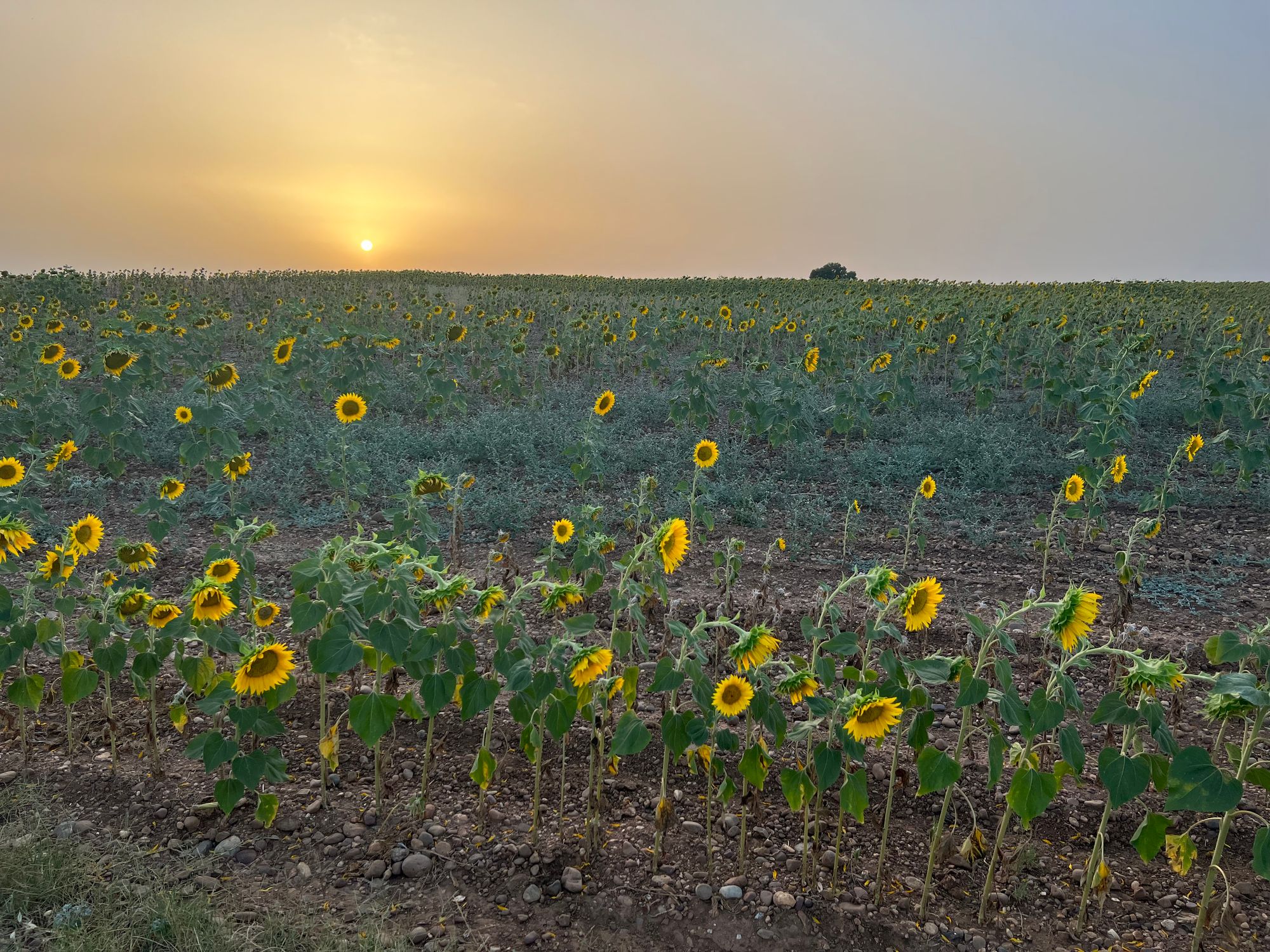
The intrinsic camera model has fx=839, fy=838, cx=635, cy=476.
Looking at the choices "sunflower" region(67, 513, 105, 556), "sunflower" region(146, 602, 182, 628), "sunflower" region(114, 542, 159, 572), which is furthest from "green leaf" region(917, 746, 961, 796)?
"sunflower" region(67, 513, 105, 556)

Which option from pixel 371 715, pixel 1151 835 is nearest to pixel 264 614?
pixel 371 715

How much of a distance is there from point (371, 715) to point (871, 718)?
136 centimetres

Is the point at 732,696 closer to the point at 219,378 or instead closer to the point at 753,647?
the point at 753,647

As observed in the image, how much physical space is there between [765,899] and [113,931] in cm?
184

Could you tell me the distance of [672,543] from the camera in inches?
102

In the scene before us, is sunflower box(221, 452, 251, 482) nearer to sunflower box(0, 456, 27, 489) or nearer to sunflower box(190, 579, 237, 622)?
sunflower box(0, 456, 27, 489)

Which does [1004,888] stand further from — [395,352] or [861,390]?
[395,352]

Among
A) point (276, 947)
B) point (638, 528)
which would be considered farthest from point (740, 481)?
point (276, 947)

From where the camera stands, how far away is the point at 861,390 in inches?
338

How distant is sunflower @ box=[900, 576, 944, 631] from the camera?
2.30 meters

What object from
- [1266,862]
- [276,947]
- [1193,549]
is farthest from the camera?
[1193,549]

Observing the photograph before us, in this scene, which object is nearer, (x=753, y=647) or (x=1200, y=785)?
(x=1200, y=785)

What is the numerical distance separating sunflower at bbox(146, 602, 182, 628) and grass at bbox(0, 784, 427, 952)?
722 millimetres

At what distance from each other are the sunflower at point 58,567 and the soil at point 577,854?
70cm
